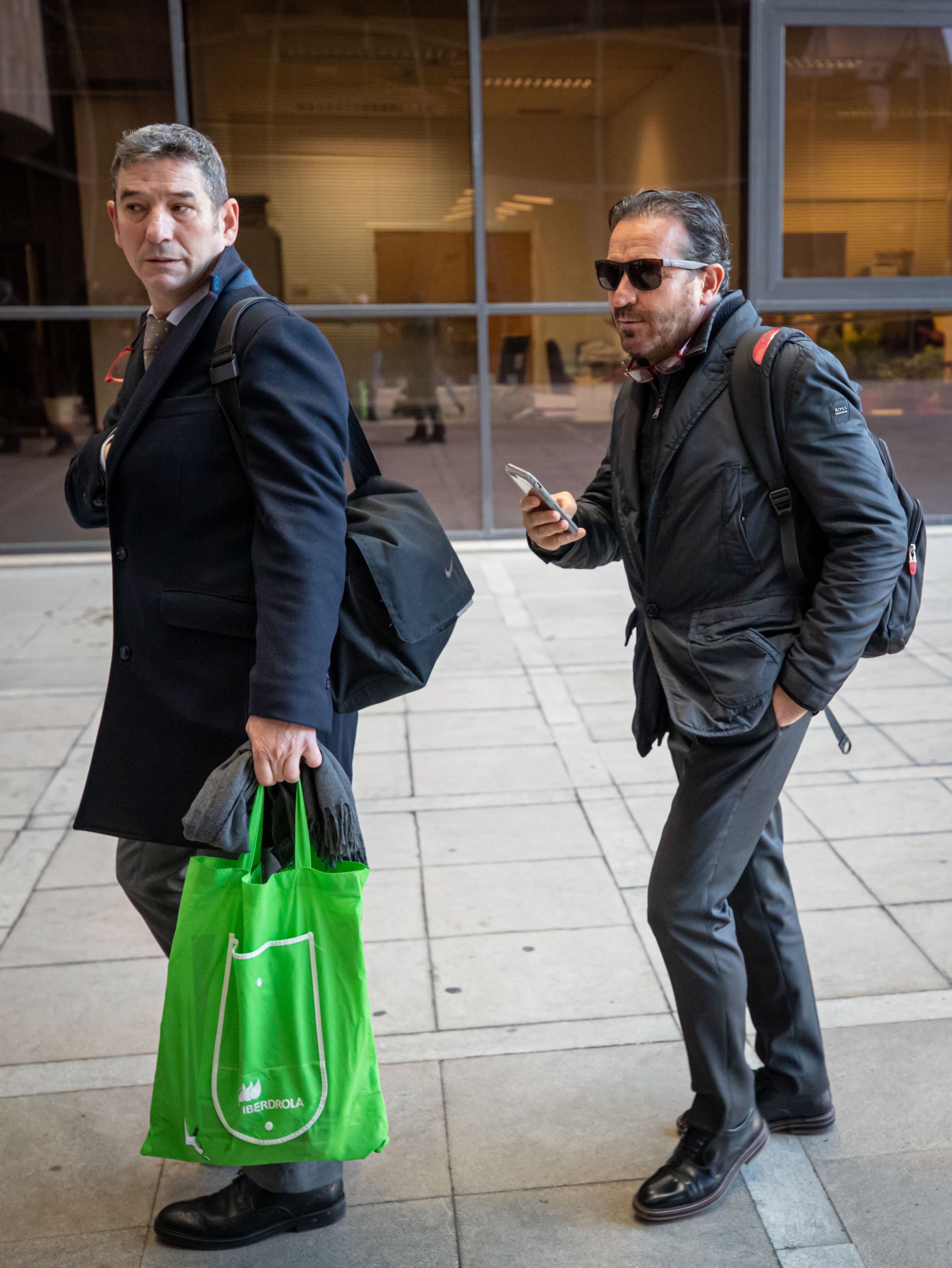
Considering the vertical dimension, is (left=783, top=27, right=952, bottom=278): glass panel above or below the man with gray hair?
above

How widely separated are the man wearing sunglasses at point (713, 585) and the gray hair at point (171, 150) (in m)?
0.73

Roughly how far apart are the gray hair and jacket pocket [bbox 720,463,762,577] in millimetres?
1029

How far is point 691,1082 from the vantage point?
2598mm

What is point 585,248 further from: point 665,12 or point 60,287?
point 60,287

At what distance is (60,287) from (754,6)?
572 centimetres

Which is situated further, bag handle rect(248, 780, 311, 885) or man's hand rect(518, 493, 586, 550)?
man's hand rect(518, 493, 586, 550)

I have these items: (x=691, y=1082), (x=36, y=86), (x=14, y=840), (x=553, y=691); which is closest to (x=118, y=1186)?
(x=691, y=1082)

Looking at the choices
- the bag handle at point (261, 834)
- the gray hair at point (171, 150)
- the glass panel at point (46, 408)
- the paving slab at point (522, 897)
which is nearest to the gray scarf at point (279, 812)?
the bag handle at point (261, 834)

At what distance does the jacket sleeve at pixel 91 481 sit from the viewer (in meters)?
2.37

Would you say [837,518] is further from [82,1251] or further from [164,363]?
[82,1251]

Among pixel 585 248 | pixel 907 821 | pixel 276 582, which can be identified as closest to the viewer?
pixel 276 582

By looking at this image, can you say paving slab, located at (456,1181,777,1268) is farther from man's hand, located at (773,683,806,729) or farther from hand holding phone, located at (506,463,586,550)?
hand holding phone, located at (506,463,586,550)

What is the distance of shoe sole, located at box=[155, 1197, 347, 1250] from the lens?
7.86 feet

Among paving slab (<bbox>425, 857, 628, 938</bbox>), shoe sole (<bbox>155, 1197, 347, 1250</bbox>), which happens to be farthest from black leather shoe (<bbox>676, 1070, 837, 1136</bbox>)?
paving slab (<bbox>425, 857, 628, 938</bbox>)
